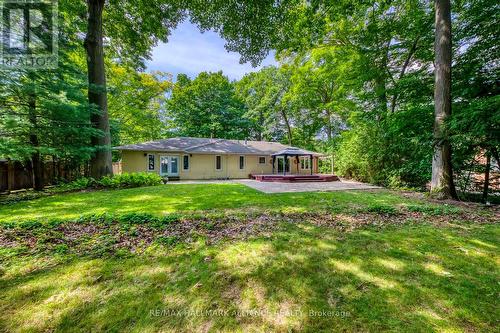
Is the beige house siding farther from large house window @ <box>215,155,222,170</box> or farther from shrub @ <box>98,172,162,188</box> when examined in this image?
shrub @ <box>98,172,162,188</box>

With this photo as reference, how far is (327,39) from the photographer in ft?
46.2

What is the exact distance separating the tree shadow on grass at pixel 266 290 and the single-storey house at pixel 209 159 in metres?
13.2

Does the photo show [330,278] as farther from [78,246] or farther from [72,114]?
[72,114]

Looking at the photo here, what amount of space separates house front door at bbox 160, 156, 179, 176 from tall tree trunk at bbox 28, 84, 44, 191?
673 centimetres

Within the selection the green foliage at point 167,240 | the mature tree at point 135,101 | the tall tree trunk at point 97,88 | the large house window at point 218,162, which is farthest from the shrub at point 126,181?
the green foliage at point 167,240

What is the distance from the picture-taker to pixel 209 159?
1762 cm

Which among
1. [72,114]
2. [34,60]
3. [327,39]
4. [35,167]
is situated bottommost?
[35,167]

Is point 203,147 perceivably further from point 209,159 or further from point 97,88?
point 97,88

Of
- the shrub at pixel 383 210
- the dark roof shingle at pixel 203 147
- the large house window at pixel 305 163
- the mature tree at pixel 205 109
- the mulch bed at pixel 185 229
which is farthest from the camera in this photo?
Answer: the mature tree at pixel 205 109

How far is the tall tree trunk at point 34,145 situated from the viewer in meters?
7.97

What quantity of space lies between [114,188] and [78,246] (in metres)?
7.86

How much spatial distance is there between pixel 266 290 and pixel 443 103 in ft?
30.1

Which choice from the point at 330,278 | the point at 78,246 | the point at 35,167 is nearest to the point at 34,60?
the point at 35,167

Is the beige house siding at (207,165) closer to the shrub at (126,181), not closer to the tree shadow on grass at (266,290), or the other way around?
the shrub at (126,181)
